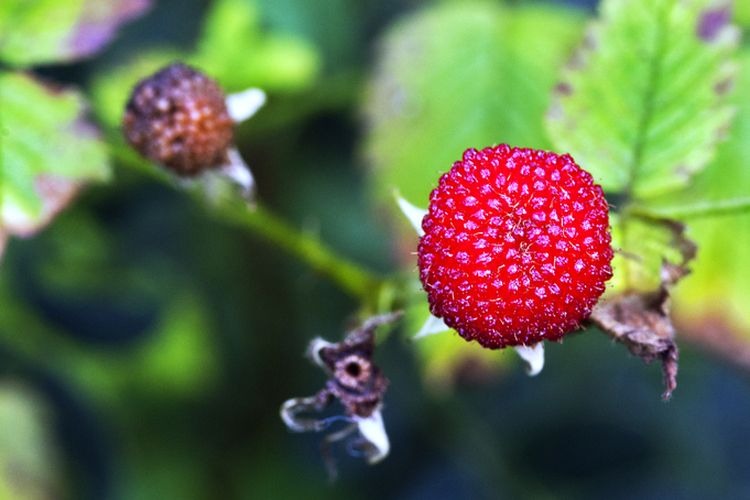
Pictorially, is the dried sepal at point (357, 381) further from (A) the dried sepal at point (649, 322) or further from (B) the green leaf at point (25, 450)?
(B) the green leaf at point (25, 450)

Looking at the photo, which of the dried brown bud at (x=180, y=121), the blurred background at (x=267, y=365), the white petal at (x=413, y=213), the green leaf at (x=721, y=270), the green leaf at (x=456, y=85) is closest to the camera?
the white petal at (x=413, y=213)

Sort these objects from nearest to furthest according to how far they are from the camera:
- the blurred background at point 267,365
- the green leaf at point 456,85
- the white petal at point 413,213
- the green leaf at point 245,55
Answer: the white petal at point 413,213 → the green leaf at point 456,85 → the green leaf at point 245,55 → the blurred background at point 267,365

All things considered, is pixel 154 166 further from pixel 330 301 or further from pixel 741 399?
pixel 741 399

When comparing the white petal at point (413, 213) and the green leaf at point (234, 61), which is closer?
the white petal at point (413, 213)

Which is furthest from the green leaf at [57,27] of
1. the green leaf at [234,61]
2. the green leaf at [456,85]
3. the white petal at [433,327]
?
the white petal at [433,327]

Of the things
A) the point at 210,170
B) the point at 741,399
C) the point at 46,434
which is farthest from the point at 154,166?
the point at 741,399

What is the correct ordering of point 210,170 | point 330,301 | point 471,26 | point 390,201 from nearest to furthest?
point 210,170 → point 390,201 → point 471,26 → point 330,301

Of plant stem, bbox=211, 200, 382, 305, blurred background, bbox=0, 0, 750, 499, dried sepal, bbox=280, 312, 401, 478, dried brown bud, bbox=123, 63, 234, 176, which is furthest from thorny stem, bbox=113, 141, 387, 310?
blurred background, bbox=0, 0, 750, 499
